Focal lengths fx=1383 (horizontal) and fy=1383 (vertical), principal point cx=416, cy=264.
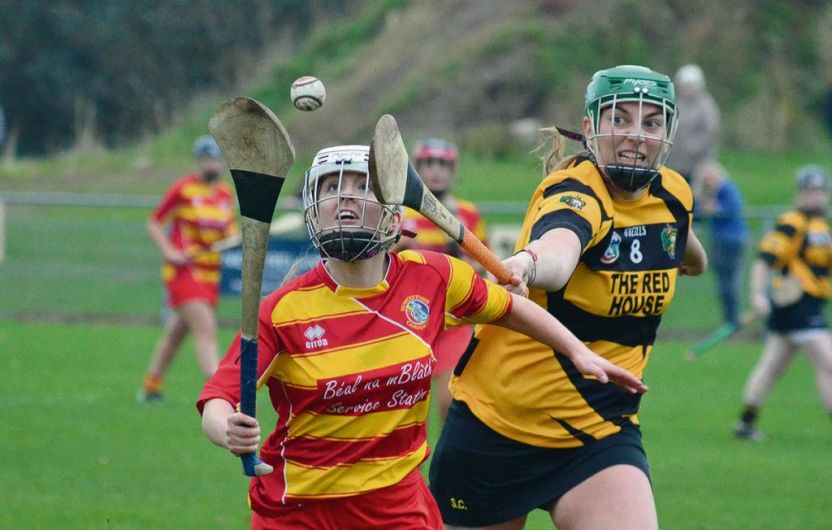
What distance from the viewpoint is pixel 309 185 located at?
4176 mm

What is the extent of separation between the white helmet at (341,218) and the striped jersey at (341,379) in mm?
173

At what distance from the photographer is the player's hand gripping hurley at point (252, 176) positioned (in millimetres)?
3713

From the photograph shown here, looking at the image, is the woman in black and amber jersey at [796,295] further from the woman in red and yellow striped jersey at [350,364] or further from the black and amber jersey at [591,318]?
the woman in red and yellow striped jersey at [350,364]

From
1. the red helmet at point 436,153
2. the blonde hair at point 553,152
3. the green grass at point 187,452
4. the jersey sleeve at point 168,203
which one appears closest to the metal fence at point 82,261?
the green grass at point 187,452

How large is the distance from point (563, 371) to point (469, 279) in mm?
634

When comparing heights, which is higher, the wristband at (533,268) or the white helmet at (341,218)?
the white helmet at (341,218)

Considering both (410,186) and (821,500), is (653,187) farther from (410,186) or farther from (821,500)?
(821,500)

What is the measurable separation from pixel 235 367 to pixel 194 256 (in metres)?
7.27

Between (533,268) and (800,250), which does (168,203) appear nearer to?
(800,250)

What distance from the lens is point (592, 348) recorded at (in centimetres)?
482

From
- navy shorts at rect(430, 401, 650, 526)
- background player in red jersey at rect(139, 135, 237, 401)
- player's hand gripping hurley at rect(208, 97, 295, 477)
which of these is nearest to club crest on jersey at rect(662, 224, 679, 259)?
navy shorts at rect(430, 401, 650, 526)

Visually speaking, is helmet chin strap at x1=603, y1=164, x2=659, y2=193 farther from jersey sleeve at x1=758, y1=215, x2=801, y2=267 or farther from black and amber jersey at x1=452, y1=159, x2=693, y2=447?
jersey sleeve at x1=758, y1=215, x2=801, y2=267

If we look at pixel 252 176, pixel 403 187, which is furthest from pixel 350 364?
pixel 252 176

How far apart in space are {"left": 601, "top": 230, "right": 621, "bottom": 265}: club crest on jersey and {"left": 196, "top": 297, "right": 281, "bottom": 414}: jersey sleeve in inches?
49.2
